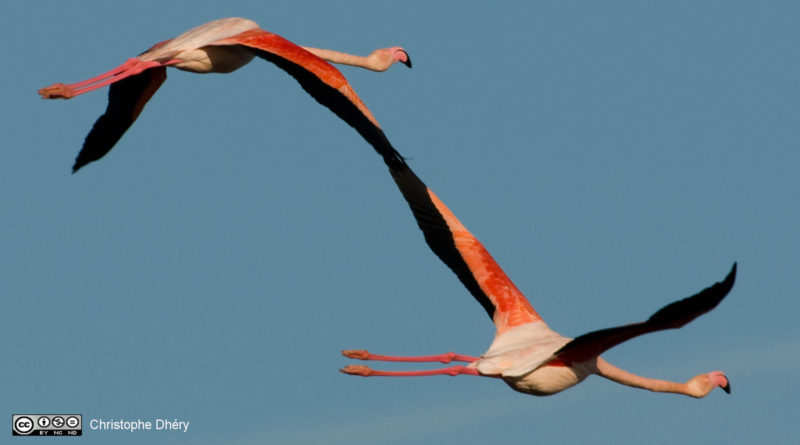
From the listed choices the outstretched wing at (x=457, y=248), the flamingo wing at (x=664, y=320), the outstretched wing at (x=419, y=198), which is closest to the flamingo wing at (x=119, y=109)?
the outstretched wing at (x=419, y=198)

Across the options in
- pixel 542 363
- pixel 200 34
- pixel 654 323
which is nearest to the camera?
pixel 654 323

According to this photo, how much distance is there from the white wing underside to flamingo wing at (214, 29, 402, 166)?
2.95m

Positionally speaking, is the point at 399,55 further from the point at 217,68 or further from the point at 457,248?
the point at 457,248

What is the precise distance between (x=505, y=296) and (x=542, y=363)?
2166 millimetres

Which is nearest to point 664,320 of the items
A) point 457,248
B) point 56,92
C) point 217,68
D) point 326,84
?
point 457,248

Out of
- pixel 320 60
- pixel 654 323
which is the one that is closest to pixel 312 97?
pixel 320 60

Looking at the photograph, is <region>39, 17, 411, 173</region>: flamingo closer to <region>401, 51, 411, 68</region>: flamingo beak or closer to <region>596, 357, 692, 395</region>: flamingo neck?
<region>401, 51, 411, 68</region>: flamingo beak

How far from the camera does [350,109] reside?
28.3 m

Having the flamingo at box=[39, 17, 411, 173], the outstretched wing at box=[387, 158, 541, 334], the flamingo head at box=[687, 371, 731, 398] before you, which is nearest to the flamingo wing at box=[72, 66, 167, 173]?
the flamingo at box=[39, 17, 411, 173]

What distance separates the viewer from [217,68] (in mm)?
30031

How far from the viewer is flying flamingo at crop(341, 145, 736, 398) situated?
960 inches

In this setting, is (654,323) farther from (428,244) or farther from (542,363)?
(428,244)

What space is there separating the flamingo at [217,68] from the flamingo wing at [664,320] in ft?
15.0

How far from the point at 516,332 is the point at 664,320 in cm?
339
